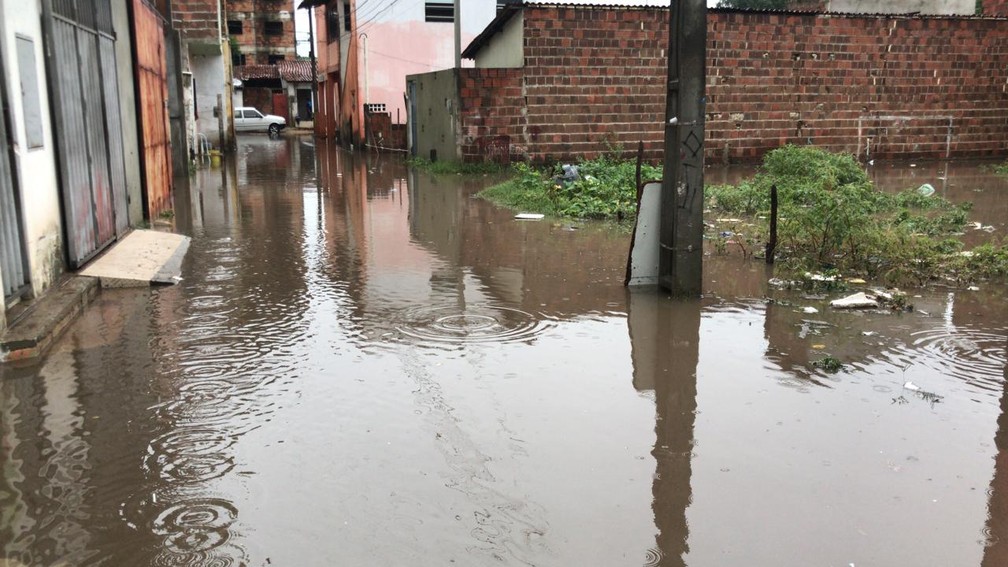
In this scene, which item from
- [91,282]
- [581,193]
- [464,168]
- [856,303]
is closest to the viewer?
[856,303]

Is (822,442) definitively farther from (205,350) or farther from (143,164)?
(143,164)

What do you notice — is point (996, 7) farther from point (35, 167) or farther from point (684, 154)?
point (35, 167)

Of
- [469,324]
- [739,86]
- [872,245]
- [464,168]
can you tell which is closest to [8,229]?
[469,324]

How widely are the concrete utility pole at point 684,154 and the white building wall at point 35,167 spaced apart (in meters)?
4.99

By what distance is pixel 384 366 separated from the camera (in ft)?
18.1

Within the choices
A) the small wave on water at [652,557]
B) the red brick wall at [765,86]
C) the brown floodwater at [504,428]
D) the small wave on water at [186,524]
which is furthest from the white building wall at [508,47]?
the small wave on water at [652,557]

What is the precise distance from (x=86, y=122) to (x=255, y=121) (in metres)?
38.8

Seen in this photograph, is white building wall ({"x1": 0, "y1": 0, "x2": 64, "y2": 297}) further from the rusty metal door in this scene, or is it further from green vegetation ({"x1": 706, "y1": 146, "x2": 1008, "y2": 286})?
green vegetation ({"x1": 706, "y1": 146, "x2": 1008, "y2": 286})

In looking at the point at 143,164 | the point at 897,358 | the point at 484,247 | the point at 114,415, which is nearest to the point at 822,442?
the point at 897,358

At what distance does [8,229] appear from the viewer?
5992 millimetres

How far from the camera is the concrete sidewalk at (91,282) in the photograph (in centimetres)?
564

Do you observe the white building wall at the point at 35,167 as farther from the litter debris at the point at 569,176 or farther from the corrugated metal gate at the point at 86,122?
the litter debris at the point at 569,176

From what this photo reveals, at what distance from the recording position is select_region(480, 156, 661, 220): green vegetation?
1248cm

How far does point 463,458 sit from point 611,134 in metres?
17.9
